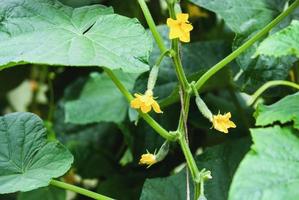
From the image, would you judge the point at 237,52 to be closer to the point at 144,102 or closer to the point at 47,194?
the point at 144,102

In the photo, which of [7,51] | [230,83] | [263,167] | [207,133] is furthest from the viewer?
[207,133]

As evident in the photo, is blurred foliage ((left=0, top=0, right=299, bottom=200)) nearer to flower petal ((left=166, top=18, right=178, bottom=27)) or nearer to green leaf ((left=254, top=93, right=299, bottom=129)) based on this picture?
green leaf ((left=254, top=93, right=299, bottom=129))

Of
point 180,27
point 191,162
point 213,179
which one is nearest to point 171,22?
point 180,27

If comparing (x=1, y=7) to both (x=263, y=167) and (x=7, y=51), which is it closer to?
(x=7, y=51)

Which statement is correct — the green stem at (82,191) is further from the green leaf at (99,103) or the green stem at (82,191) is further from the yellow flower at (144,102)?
the green leaf at (99,103)

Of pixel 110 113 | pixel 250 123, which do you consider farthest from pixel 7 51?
pixel 250 123

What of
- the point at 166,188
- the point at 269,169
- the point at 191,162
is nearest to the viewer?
the point at 269,169
